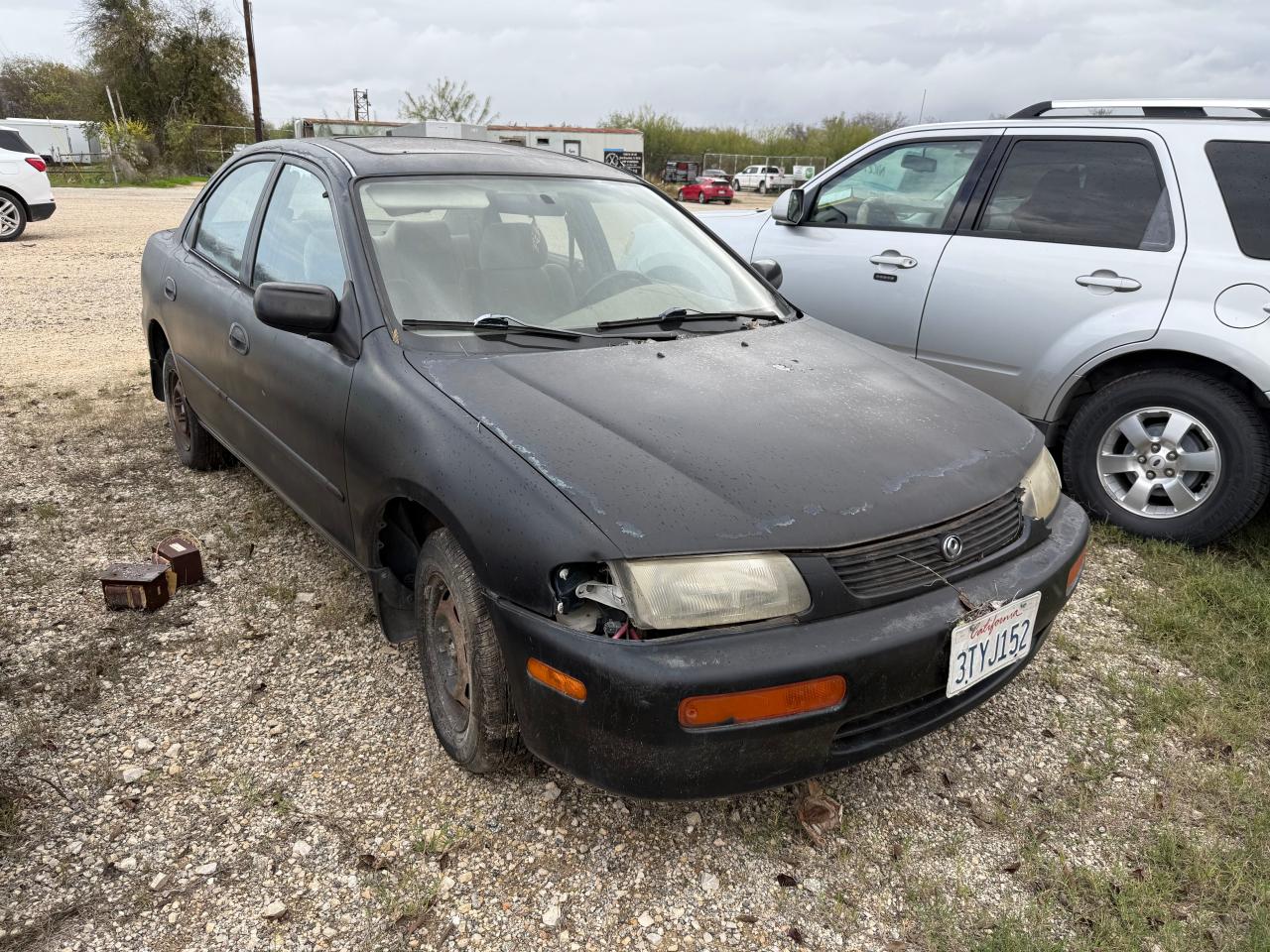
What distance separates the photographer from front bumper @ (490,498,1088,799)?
177cm

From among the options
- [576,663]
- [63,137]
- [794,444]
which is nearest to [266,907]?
[576,663]

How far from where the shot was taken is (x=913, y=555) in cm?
201

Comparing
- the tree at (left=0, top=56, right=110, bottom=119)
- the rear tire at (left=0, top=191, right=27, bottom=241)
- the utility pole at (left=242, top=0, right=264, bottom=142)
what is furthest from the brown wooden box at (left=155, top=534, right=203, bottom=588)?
the tree at (left=0, top=56, right=110, bottom=119)

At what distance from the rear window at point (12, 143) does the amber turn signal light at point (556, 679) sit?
47.6 feet

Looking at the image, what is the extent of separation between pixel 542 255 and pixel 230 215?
1648 mm

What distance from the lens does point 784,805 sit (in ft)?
7.68

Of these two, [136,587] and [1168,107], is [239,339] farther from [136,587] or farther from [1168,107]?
[1168,107]

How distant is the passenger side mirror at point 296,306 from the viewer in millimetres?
2520

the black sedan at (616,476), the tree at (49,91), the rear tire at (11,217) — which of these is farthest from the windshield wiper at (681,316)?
the tree at (49,91)

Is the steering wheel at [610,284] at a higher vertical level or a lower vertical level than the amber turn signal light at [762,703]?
higher

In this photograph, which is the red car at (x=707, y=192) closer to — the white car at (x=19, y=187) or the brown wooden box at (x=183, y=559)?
the white car at (x=19, y=187)

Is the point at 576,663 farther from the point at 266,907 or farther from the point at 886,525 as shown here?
the point at 266,907

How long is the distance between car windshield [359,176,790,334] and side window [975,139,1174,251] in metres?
1.69

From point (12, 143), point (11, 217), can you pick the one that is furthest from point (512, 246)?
point (12, 143)
